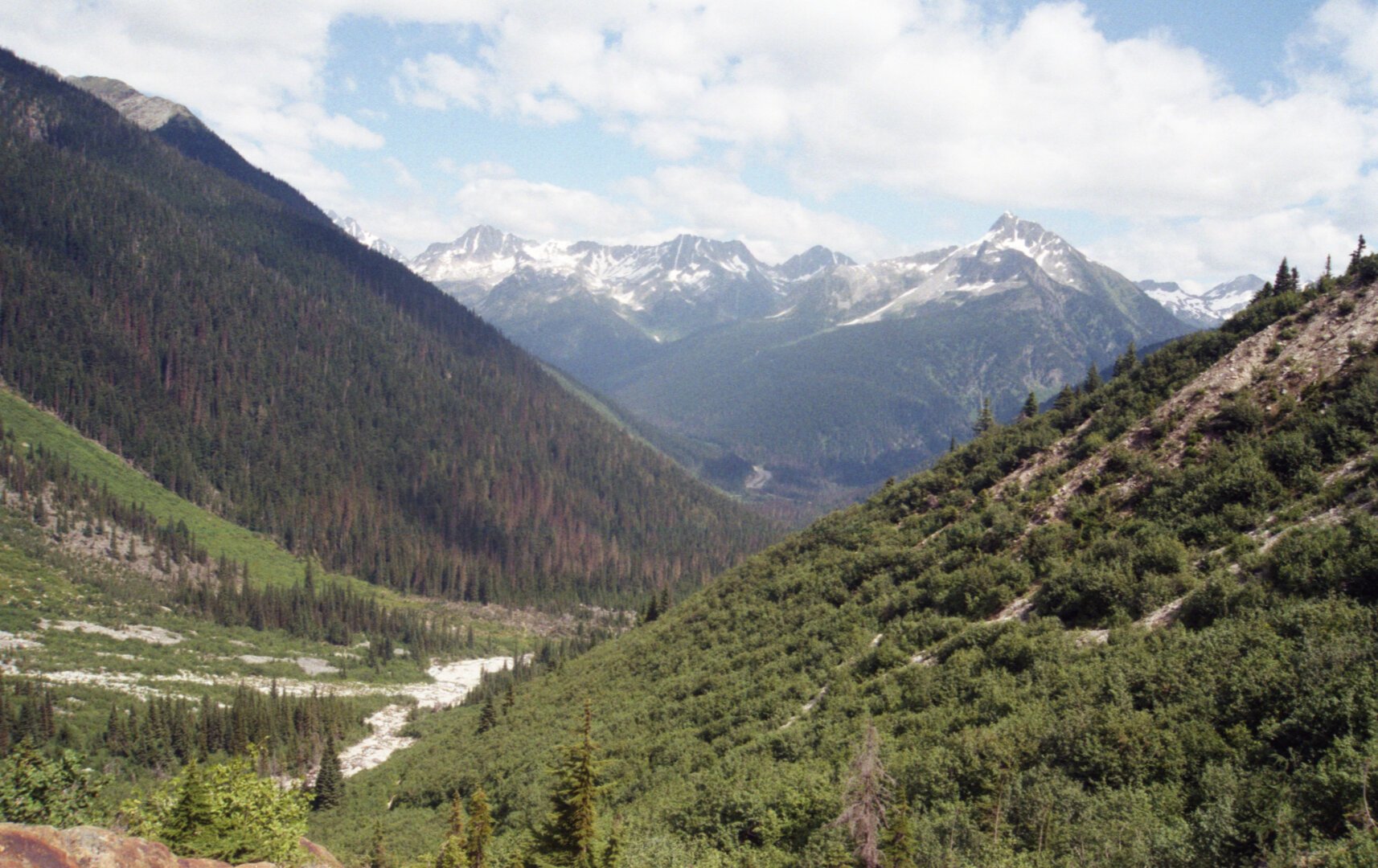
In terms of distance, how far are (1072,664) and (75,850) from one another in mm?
37067

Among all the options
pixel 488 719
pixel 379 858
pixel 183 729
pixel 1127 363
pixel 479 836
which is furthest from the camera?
pixel 183 729

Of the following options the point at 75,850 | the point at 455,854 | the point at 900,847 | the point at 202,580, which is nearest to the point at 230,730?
the point at 202,580

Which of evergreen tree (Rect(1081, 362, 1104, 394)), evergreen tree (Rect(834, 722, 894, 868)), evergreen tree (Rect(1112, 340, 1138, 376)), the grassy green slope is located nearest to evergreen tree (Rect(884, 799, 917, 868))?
evergreen tree (Rect(834, 722, 894, 868))

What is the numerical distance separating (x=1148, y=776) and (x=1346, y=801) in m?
6.80

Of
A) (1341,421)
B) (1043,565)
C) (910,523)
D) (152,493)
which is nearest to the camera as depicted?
(1341,421)

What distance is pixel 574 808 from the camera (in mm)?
30344

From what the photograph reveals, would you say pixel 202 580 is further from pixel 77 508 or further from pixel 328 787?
pixel 328 787

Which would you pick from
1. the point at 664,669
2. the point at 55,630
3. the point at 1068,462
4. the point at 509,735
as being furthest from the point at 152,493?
the point at 1068,462

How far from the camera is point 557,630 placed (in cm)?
18875

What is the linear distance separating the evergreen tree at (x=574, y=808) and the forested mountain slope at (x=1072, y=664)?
2.14 metres

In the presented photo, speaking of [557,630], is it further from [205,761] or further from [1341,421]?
[1341,421]

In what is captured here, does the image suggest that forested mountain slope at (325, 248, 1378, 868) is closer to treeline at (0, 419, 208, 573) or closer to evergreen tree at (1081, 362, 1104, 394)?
evergreen tree at (1081, 362, 1104, 394)

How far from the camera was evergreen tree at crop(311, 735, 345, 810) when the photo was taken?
76.2 metres

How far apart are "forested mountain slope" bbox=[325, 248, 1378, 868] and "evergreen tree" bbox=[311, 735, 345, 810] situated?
96.3 inches
